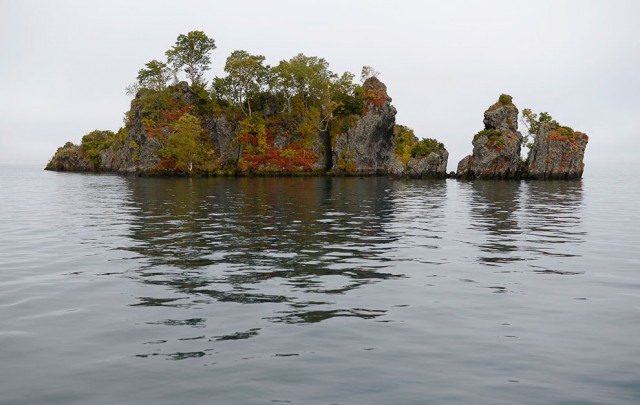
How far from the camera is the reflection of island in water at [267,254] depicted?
13809mm

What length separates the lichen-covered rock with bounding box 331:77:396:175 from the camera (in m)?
122

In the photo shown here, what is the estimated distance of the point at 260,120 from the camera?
4926 inches

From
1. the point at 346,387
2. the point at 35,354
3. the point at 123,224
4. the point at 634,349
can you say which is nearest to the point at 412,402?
the point at 346,387

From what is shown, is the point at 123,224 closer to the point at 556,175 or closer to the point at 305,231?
the point at 305,231

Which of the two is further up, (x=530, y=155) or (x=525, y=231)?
(x=530, y=155)

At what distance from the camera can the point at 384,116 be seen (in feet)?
417

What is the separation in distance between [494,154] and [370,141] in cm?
3191

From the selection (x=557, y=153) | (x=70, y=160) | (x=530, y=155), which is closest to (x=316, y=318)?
(x=557, y=153)

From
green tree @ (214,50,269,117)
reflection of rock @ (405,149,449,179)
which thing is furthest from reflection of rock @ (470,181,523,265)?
green tree @ (214,50,269,117)

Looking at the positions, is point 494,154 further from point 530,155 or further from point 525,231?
point 525,231

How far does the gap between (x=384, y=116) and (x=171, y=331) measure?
395 ft

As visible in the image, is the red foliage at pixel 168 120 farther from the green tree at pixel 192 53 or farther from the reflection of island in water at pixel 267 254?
the reflection of island in water at pixel 267 254

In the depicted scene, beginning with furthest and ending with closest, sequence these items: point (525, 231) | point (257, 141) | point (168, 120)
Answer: point (168, 120) → point (257, 141) → point (525, 231)

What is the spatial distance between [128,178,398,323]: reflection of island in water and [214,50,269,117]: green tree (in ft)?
304
